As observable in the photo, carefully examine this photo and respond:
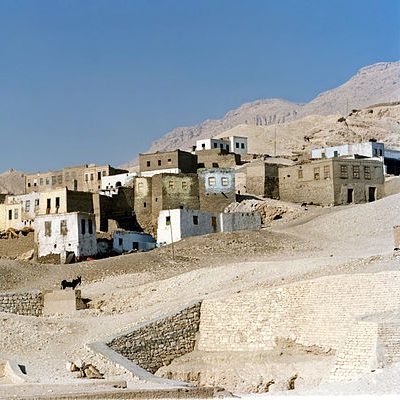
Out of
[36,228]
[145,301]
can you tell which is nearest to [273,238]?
[36,228]

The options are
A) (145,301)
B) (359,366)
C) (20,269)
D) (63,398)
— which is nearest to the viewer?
(63,398)

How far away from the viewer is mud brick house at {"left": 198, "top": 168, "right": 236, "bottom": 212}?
4012 cm

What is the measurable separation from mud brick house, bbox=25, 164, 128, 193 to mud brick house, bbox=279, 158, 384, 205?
10.8 meters

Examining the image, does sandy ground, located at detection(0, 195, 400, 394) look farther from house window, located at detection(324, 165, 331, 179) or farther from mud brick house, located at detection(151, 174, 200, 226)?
mud brick house, located at detection(151, 174, 200, 226)

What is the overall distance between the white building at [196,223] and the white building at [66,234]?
3.07m

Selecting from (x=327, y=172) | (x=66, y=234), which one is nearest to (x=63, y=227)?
(x=66, y=234)

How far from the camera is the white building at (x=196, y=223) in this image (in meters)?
36.5

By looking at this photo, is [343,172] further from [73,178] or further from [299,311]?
[299,311]

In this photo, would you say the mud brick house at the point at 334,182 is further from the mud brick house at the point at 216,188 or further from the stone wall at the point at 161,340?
the stone wall at the point at 161,340

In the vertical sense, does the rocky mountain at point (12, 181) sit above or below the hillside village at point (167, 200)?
above

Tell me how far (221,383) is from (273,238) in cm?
1859

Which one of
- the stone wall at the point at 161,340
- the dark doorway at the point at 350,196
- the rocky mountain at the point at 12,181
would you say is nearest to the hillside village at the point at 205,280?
the stone wall at the point at 161,340

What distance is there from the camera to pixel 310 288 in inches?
745

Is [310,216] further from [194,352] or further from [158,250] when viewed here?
[194,352]
